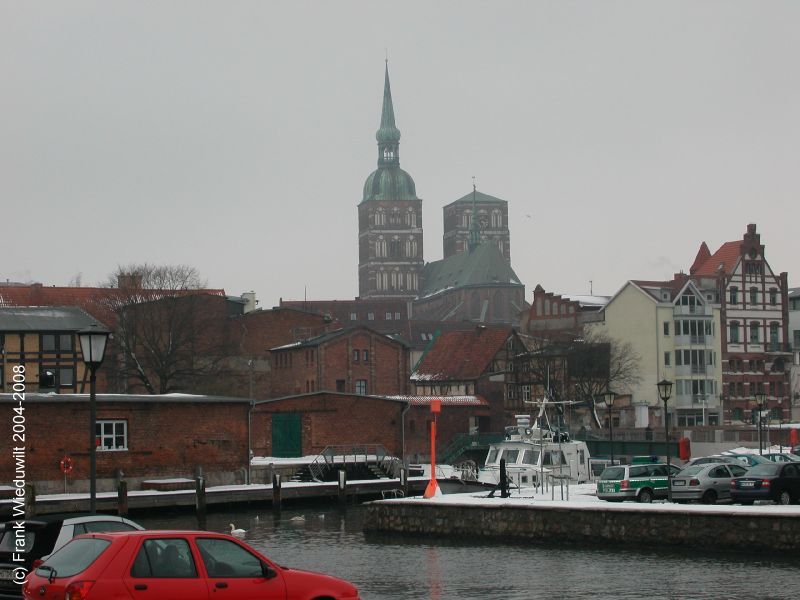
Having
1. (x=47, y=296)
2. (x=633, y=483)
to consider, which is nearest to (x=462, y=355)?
(x=47, y=296)

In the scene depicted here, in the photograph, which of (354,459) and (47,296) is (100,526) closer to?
(354,459)

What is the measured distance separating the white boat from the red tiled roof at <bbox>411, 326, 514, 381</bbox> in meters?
41.5

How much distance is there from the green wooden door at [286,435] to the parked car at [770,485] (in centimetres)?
3752

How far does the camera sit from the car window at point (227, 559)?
698 inches

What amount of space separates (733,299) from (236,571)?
9561 centimetres

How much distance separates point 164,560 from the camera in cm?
1727

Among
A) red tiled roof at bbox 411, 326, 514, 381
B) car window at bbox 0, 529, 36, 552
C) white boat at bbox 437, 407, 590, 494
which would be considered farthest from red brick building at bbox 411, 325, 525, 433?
car window at bbox 0, 529, 36, 552

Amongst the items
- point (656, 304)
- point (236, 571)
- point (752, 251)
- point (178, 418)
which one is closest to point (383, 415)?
point (178, 418)

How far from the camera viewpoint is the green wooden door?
74.6 meters

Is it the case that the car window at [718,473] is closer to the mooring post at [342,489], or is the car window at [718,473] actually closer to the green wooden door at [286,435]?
the mooring post at [342,489]

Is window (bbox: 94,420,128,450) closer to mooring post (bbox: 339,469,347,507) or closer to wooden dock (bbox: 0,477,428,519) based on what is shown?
wooden dock (bbox: 0,477,428,519)

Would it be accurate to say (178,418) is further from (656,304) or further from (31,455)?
(656,304)

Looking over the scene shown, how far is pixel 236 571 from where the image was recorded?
58.4 feet

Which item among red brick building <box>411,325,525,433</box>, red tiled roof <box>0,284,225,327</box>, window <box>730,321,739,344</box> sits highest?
red tiled roof <box>0,284,225,327</box>
